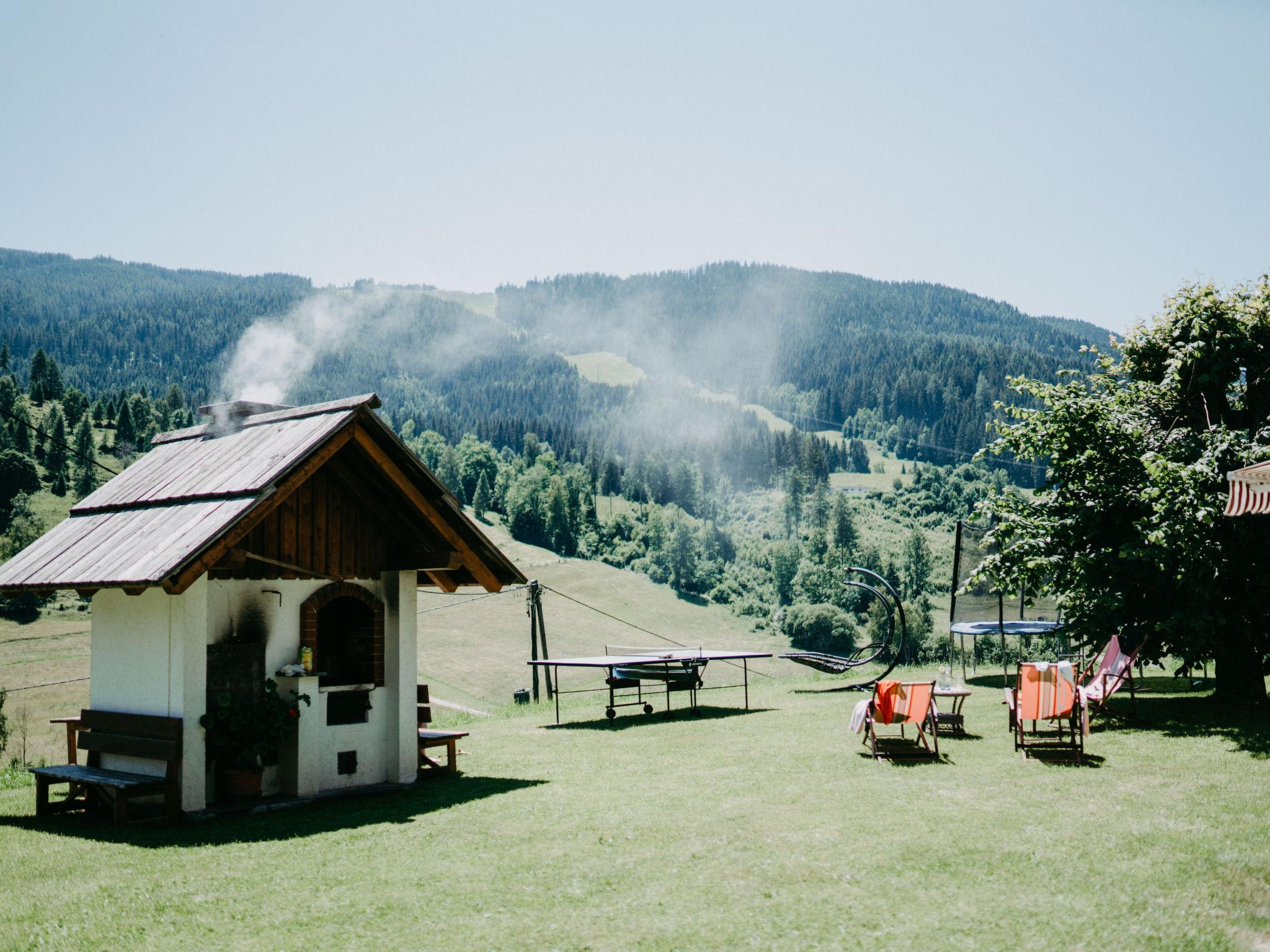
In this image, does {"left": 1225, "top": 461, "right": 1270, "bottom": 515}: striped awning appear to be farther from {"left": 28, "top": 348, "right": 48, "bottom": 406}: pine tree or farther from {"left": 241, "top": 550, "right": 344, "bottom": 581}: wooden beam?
{"left": 28, "top": 348, "right": 48, "bottom": 406}: pine tree

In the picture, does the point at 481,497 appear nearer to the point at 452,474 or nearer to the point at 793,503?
the point at 452,474

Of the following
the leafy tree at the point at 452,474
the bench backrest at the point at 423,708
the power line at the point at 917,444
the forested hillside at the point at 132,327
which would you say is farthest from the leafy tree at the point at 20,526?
the power line at the point at 917,444

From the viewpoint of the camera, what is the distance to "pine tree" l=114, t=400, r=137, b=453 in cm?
9406

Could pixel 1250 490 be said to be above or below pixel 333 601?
above

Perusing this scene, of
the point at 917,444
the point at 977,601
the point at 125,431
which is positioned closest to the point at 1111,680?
the point at 977,601

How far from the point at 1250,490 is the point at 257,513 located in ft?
37.7

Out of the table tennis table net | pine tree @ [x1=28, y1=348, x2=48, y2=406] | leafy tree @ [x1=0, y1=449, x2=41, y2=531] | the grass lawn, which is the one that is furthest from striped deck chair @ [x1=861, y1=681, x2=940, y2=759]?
pine tree @ [x1=28, y1=348, x2=48, y2=406]

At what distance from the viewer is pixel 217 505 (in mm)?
10578

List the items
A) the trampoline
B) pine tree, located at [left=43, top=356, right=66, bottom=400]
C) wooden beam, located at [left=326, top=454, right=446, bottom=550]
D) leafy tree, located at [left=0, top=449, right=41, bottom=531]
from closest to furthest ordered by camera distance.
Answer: wooden beam, located at [left=326, top=454, right=446, bottom=550], the trampoline, leafy tree, located at [left=0, top=449, right=41, bottom=531], pine tree, located at [left=43, top=356, right=66, bottom=400]

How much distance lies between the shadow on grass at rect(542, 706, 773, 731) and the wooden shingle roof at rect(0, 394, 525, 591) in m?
4.97

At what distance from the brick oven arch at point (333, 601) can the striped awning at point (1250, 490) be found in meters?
10.6

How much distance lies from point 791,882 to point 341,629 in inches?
300

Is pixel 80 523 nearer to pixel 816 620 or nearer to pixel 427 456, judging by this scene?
pixel 816 620

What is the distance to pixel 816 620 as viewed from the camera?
316 ft
